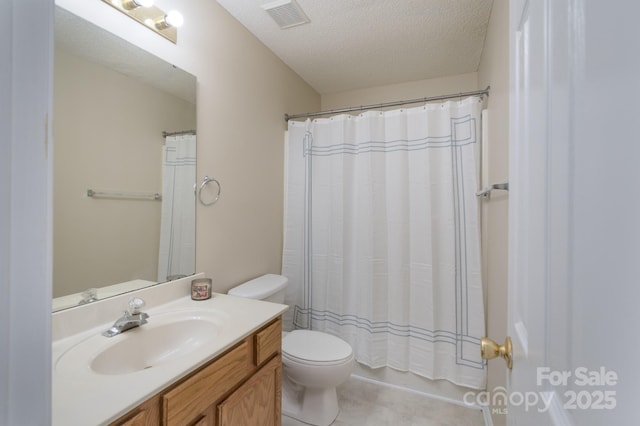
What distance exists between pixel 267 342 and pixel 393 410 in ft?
3.85

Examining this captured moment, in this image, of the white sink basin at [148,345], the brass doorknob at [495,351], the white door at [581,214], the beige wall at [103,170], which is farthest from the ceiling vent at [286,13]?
the brass doorknob at [495,351]

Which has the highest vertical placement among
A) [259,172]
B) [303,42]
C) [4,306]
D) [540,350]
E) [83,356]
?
[303,42]

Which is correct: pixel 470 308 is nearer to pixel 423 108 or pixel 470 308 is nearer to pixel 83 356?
pixel 423 108

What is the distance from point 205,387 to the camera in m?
0.91

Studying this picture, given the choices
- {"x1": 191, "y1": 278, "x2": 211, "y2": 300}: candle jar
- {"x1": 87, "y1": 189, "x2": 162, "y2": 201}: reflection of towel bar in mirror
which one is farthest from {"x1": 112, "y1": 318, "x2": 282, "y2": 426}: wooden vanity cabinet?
{"x1": 87, "y1": 189, "x2": 162, "y2": 201}: reflection of towel bar in mirror

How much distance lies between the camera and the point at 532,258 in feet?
1.74

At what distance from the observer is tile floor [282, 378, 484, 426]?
5.63 feet

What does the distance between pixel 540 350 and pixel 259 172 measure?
1850 millimetres

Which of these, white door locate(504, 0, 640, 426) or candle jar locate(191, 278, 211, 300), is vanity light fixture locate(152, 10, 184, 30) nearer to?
candle jar locate(191, 278, 211, 300)

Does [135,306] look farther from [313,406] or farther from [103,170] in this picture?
[313,406]

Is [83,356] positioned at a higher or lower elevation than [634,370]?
lower

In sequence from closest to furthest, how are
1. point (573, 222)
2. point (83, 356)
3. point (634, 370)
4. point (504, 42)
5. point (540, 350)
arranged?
point (634, 370) → point (573, 222) → point (540, 350) → point (83, 356) → point (504, 42)

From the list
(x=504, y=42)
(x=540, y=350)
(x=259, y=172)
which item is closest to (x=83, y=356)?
(x=540, y=350)

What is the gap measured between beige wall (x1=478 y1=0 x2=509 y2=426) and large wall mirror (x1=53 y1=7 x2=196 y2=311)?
1542 mm
